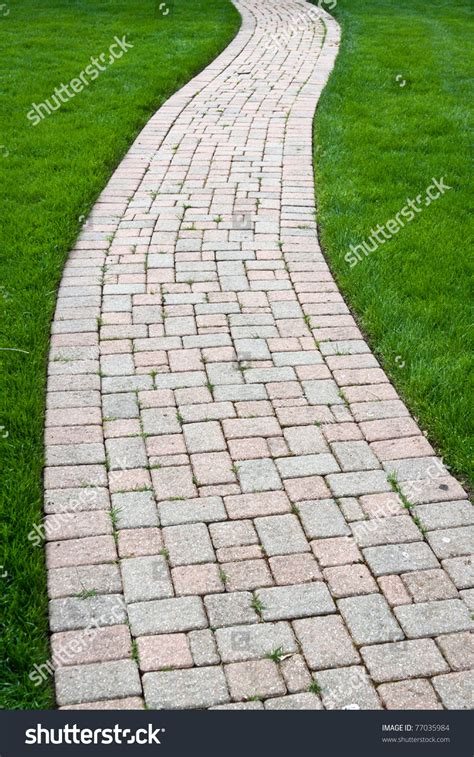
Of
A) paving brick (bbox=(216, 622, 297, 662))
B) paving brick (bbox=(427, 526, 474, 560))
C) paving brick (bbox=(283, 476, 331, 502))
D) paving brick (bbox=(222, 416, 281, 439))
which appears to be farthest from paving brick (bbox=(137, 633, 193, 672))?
paving brick (bbox=(222, 416, 281, 439))

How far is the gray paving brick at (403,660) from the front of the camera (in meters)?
3.07

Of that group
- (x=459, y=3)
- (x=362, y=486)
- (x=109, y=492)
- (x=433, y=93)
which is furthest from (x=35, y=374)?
(x=459, y=3)

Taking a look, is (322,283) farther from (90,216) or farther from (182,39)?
(182,39)

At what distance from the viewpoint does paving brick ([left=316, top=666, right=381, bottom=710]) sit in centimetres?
296

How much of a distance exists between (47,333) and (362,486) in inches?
94.4

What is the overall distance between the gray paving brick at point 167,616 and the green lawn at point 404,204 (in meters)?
1.62

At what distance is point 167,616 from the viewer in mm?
3273

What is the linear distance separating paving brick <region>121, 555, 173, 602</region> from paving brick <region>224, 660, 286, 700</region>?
1.52 ft

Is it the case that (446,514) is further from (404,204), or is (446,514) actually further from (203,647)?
(404,204)

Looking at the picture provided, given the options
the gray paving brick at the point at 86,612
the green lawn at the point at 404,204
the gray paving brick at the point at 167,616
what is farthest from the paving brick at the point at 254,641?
the green lawn at the point at 404,204

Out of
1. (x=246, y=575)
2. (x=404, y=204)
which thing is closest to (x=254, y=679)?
(x=246, y=575)

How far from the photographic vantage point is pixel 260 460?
413cm
